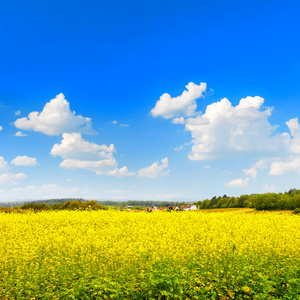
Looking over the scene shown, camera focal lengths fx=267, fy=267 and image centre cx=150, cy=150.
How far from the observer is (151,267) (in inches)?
294

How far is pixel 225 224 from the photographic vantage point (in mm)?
14766

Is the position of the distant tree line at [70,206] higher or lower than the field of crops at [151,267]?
higher

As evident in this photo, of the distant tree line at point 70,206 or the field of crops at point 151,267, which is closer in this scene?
the field of crops at point 151,267

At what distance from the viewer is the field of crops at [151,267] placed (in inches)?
272

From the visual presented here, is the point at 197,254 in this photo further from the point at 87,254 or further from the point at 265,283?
the point at 87,254

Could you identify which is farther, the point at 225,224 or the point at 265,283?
the point at 225,224

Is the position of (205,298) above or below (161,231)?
below

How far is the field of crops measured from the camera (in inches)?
272

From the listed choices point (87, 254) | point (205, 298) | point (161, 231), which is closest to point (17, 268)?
point (87, 254)

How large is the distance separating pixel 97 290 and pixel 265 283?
4.60 metres

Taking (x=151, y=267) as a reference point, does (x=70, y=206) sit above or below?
above

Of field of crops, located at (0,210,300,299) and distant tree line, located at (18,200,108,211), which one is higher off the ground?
distant tree line, located at (18,200,108,211)

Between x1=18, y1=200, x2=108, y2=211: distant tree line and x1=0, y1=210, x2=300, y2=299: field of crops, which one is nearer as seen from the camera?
x1=0, y1=210, x2=300, y2=299: field of crops

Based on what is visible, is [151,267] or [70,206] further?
[70,206]
